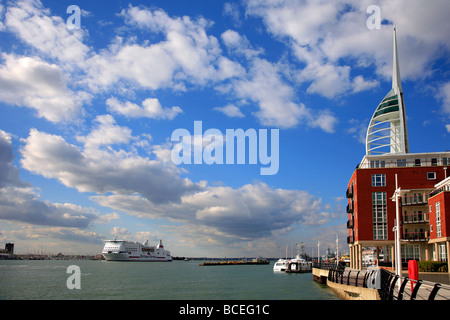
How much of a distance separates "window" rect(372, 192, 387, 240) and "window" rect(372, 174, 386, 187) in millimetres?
1507

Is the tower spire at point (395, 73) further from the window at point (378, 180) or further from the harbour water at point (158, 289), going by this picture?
the harbour water at point (158, 289)

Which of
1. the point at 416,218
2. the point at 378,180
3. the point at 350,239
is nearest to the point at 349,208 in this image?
the point at 350,239

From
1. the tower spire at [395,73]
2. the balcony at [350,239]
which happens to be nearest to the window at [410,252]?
the balcony at [350,239]

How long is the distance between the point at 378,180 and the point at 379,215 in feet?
19.0

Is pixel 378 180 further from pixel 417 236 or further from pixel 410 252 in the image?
pixel 410 252

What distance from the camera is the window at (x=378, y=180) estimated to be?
62.4 meters

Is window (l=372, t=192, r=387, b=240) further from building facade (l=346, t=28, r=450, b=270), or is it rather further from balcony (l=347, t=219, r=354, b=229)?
balcony (l=347, t=219, r=354, b=229)

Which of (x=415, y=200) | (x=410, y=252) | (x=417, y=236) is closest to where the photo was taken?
(x=417, y=236)

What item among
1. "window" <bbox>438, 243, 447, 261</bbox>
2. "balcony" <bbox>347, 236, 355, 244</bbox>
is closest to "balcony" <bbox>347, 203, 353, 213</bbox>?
"balcony" <bbox>347, 236, 355, 244</bbox>

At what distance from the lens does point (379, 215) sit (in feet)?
202
